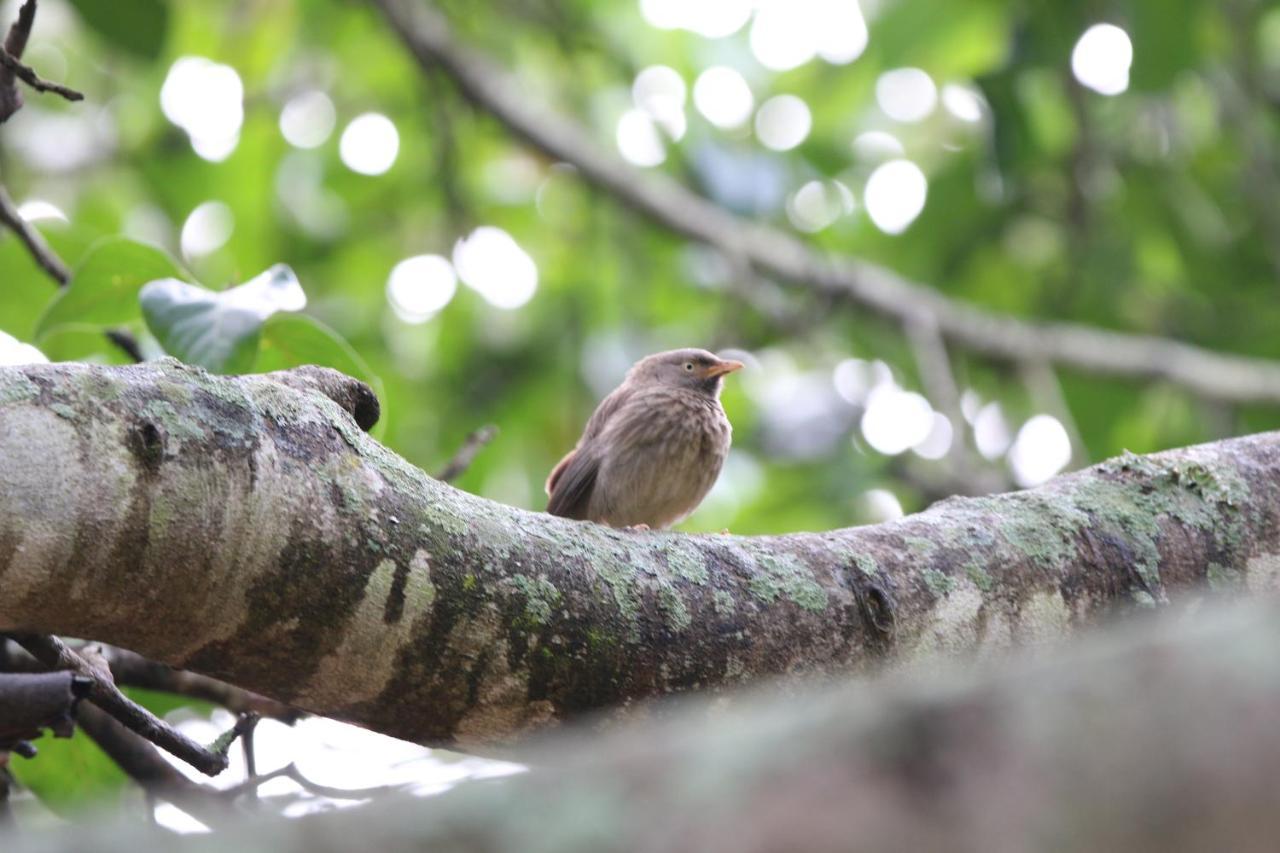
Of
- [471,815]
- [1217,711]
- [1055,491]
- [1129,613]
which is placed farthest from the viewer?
[1055,491]

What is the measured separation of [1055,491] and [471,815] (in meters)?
2.04

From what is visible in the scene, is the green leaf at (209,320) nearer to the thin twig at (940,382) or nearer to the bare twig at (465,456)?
the bare twig at (465,456)

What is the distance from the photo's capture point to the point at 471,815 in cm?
105

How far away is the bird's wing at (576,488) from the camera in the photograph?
5.09 m

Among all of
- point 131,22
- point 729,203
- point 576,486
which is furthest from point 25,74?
point 729,203

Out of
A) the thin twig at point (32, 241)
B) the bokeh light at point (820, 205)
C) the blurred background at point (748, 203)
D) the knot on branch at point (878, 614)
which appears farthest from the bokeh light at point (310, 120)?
the knot on branch at point (878, 614)

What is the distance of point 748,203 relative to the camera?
703 centimetres

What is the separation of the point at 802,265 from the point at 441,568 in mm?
5142

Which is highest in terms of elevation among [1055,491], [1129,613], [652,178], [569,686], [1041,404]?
[652,178]

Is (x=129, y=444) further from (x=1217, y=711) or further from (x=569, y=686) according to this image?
(x=1217, y=711)

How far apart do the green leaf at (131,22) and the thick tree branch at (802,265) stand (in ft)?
4.81

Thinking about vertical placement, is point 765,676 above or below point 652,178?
below

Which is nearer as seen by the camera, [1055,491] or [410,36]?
[1055,491]

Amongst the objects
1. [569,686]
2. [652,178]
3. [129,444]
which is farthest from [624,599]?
[652,178]
